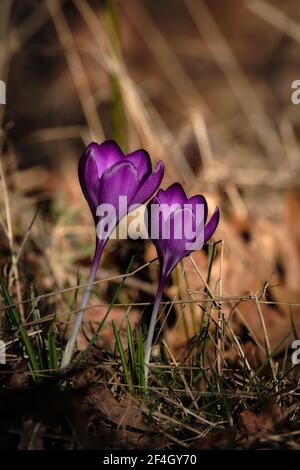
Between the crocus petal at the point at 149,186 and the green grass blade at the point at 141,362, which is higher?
the crocus petal at the point at 149,186

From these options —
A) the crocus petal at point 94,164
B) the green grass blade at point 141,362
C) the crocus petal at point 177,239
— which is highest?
the crocus petal at point 94,164

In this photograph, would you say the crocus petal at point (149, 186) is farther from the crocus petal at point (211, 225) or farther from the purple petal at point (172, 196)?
the crocus petal at point (211, 225)

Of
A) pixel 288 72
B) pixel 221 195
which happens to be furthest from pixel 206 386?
pixel 288 72

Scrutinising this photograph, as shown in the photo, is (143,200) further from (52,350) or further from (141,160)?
(52,350)

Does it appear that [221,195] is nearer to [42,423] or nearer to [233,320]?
[233,320]

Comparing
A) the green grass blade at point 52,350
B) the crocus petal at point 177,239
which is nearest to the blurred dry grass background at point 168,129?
the crocus petal at point 177,239

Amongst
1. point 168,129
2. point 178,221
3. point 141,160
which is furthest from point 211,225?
point 168,129

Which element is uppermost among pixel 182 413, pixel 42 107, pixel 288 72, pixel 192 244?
pixel 288 72
